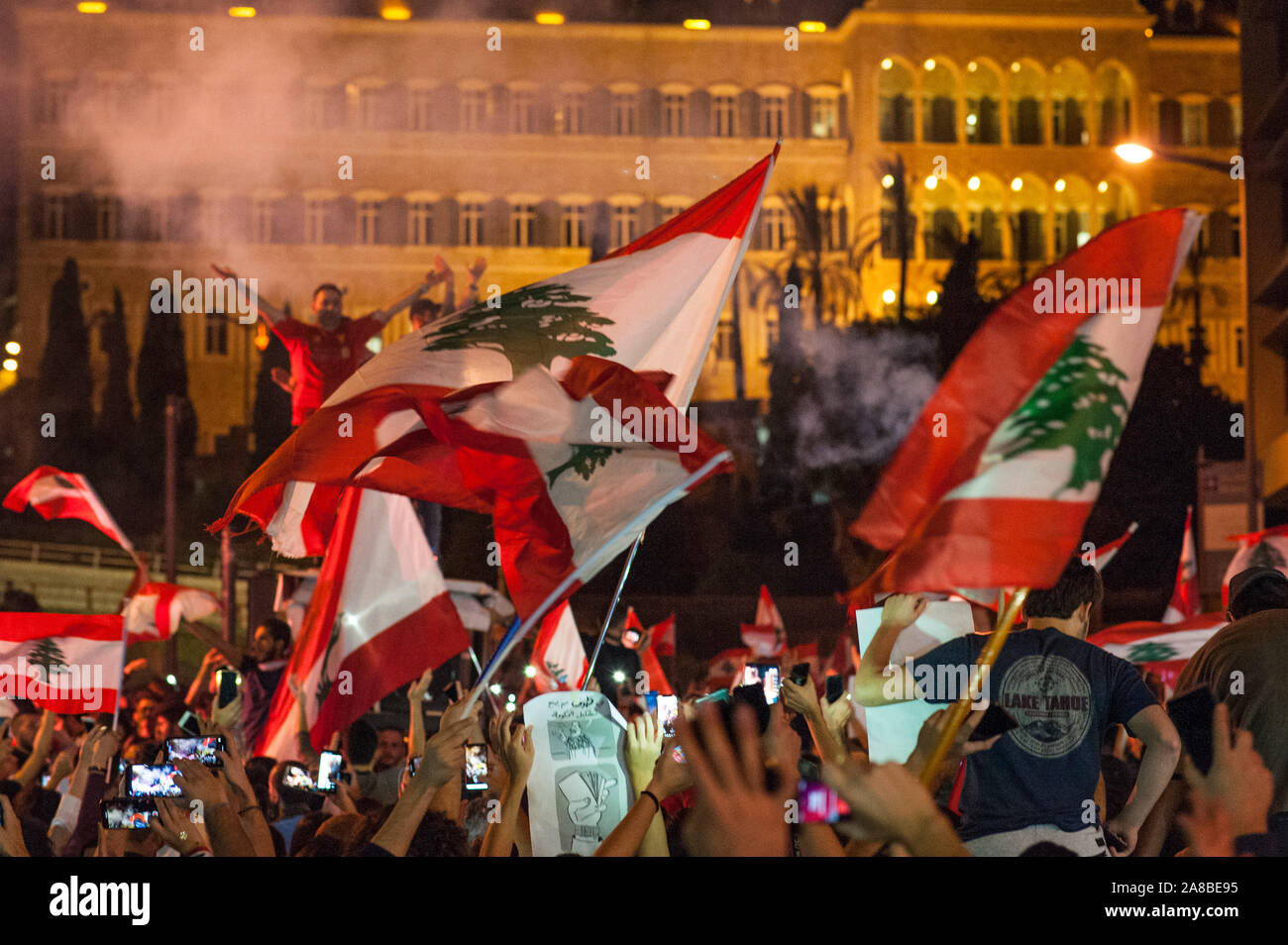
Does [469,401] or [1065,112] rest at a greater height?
[1065,112]

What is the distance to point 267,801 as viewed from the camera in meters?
6.77

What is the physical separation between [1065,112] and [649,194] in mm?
13811

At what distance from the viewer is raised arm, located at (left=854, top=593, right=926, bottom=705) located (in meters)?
4.19

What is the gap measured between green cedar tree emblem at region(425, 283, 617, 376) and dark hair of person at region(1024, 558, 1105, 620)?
2231 mm

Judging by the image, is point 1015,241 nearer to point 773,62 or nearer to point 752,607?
point 773,62

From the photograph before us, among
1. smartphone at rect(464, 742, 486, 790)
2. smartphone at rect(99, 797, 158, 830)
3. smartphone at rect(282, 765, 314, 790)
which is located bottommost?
smartphone at rect(282, 765, 314, 790)

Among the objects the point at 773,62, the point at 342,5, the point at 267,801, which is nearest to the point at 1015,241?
the point at 773,62

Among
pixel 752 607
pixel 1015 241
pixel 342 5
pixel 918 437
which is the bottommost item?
pixel 752 607

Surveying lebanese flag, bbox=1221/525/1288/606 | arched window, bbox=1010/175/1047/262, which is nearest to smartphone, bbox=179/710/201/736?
lebanese flag, bbox=1221/525/1288/606

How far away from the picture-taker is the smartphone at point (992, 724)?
373 cm

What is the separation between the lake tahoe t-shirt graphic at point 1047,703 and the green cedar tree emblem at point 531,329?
2.37m

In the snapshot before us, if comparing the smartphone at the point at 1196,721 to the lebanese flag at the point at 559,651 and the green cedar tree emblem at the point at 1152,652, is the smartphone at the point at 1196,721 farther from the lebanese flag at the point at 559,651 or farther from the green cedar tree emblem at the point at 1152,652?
the lebanese flag at the point at 559,651

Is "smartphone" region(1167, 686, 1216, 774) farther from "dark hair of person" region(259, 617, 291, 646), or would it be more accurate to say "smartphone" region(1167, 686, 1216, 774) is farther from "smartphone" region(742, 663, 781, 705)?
"dark hair of person" region(259, 617, 291, 646)

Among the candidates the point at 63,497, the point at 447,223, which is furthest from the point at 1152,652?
the point at 447,223
